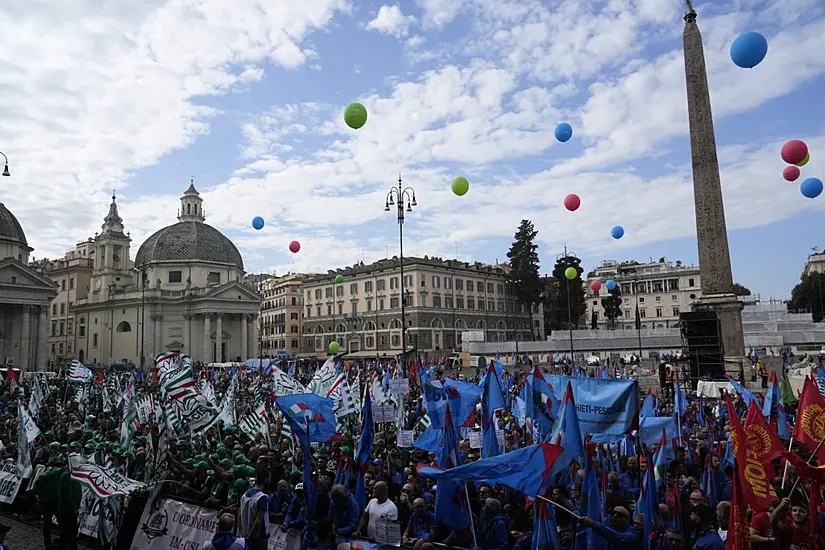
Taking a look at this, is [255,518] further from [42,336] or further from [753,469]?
[42,336]

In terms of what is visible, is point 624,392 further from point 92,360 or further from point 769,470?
point 92,360

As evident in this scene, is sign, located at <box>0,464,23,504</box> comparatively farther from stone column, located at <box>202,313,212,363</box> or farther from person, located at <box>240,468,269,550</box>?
stone column, located at <box>202,313,212,363</box>

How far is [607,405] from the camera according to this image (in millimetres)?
7977

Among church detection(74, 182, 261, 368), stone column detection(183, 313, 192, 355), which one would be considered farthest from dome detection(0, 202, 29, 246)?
stone column detection(183, 313, 192, 355)

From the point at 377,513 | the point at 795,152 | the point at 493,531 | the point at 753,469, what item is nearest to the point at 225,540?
the point at 377,513

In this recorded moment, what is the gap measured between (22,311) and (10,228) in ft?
29.0

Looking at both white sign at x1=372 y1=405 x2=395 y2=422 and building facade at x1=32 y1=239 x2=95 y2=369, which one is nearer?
white sign at x1=372 y1=405 x2=395 y2=422

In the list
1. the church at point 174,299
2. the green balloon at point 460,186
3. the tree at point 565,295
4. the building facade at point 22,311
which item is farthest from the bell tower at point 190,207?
the green balloon at point 460,186

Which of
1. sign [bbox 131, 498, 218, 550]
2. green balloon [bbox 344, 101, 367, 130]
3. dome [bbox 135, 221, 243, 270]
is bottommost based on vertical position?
sign [bbox 131, 498, 218, 550]

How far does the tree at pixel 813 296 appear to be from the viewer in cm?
7719

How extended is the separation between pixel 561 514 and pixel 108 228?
8132 cm

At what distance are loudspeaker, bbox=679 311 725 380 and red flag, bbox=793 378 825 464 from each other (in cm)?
1584

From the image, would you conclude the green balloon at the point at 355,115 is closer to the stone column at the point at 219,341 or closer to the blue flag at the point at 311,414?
the blue flag at the point at 311,414

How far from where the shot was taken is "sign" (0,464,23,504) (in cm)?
1035
